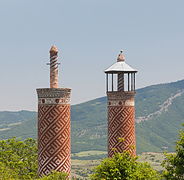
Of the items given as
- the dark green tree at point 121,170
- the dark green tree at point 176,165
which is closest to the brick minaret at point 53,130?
the dark green tree at point 121,170

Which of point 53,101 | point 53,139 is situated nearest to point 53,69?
point 53,101

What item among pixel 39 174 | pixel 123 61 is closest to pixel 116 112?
pixel 123 61

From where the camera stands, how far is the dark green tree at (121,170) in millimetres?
26844

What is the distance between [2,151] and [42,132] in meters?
12.4

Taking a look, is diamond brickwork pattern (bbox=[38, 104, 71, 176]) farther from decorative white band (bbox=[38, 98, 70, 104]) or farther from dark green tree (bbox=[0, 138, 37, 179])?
dark green tree (bbox=[0, 138, 37, 179])

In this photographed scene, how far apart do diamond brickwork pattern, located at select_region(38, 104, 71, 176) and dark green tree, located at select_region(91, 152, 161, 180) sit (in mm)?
5374

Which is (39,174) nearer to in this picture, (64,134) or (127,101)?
(64,134)

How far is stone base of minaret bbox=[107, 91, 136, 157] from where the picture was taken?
37.1 metres

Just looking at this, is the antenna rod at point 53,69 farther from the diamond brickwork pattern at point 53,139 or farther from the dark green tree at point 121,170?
the dark green tree at point 121,170

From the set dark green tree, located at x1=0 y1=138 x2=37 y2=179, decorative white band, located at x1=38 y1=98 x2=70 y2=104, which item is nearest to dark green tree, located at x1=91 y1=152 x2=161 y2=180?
decorative white band, located at x1=38 y1=98 x2=70 y2=104

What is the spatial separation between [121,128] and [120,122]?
1.93 ft

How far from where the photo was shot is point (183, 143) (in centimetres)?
2905

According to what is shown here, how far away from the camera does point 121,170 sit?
27.3 metres

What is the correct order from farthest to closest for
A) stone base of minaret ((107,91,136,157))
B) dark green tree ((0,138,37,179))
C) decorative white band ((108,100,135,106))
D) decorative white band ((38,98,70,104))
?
1. dark green tree ((0,138,37,179))
2. decorative white band ((108,100,135,106))
3. stone base of minaret ((107,91,136,157))
4. decorative white band ((38,98,70,104))
